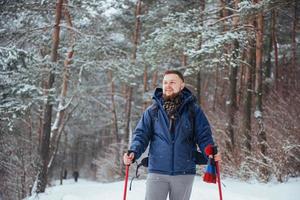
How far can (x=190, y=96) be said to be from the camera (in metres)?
3.71

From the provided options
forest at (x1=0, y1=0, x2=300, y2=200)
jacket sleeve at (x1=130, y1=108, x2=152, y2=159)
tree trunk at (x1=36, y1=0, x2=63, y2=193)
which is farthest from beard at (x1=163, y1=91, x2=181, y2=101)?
tree trunk at (x1=36, y1=0, x2=63, y2=193)

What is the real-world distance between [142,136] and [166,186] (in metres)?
0.50

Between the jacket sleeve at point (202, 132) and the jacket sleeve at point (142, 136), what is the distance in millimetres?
437

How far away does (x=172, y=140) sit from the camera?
11.5ft

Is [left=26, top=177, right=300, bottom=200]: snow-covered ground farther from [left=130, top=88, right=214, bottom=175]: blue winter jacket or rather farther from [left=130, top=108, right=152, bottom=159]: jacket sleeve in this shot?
[left=130, top=108, right=152, bottom=159]: jacket sleeve

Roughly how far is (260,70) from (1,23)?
23.8 ft

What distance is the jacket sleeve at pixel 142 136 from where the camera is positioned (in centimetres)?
355

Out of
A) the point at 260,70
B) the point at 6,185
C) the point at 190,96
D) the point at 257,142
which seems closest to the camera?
the point at 190,96

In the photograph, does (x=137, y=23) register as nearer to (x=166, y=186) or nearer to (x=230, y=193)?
(x=230, y=193)

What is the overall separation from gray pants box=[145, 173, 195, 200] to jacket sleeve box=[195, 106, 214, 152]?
12.9 inches

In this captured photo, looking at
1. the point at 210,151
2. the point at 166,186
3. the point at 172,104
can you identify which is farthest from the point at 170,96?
the point at 166,186

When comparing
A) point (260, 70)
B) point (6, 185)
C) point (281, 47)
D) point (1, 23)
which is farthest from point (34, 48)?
point (281, 47)

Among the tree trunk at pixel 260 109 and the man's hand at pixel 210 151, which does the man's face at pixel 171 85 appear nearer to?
the man's hand at pixel 210 151

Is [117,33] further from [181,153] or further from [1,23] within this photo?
[181,153]
